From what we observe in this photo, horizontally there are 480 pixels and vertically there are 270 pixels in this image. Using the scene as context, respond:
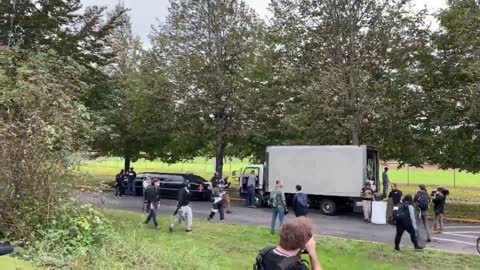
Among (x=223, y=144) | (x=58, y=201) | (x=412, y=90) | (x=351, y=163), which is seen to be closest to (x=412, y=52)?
(x=412, y=90)

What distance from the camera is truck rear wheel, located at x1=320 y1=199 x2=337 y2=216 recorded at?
73.2 ft

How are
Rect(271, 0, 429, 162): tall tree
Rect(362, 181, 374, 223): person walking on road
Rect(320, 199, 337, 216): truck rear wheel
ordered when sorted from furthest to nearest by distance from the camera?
Rect(271, 0, 429, 162): tall tree
Rect(320, 199, 337, 216): truck rear wheel
Rect(362, 181, 374, 223): person walking on road

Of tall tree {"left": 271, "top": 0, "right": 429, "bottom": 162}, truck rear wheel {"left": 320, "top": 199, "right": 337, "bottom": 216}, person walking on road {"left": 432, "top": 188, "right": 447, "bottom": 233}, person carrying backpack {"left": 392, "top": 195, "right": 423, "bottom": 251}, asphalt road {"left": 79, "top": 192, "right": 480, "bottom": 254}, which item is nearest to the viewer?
person carrying backpack {"left": 392, "top": 195, "right": 423, "bottom": 251}

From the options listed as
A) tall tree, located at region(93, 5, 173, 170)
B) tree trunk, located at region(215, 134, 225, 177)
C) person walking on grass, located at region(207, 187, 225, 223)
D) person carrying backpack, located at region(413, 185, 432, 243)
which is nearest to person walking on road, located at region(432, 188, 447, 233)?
person carrying backpack, located at region(413, 185, 432, 243)

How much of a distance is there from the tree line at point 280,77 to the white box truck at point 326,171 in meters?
2.04

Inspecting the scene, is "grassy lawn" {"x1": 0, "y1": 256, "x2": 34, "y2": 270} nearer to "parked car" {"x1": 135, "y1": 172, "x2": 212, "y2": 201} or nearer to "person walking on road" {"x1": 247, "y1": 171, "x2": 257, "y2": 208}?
"person walking on road" {"x1": 247, "y1": 171, "x2": 257, "y2": 208}

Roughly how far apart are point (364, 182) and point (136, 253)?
44.9ft

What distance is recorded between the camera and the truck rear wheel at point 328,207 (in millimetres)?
22327

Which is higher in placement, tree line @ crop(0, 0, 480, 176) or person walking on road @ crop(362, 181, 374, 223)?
tree line @ crop(0, 0, 480, 176)

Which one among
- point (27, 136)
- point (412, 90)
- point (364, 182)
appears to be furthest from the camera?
point (412, 90)

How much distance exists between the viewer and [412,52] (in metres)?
24.7

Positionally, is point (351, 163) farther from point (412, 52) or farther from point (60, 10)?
point (60, 10)

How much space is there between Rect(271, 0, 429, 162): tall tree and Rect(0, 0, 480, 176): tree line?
54 millimetres

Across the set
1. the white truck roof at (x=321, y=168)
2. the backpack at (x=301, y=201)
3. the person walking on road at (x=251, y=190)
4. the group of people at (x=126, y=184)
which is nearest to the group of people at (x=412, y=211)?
the white truck roof at (x=321, y=168)
